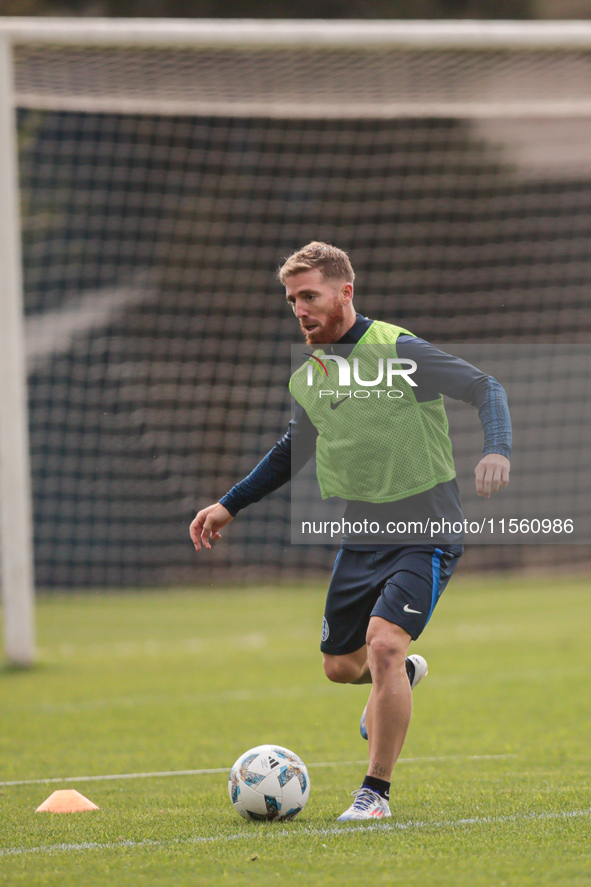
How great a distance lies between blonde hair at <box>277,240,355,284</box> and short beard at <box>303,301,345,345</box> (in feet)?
0.41

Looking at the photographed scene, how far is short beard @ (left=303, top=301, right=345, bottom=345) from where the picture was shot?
14.9 feet

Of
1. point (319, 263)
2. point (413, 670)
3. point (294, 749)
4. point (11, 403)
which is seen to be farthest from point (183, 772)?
point (11, 403)

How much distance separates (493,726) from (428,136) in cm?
947

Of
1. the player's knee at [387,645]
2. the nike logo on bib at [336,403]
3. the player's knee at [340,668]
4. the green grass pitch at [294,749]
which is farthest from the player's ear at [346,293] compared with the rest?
the green grass pitch at [294,749]

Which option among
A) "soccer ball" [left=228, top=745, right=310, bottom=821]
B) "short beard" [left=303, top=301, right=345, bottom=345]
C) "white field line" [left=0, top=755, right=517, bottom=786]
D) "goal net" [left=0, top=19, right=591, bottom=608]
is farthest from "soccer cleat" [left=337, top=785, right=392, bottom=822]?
"goal net" [left=0, top=19, right=591, bottom=608]

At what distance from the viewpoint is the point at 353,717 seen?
716cm

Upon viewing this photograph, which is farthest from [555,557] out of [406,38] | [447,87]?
[406,38]

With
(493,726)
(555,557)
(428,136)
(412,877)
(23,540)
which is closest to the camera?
(412,877)

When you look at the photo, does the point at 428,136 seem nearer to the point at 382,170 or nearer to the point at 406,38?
the point at 382,170

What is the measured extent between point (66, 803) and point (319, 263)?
2.33 metres

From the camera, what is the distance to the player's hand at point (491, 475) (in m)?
3.96

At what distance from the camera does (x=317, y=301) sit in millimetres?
4492

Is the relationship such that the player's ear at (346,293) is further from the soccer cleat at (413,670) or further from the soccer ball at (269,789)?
the soccer ball at (269,789)

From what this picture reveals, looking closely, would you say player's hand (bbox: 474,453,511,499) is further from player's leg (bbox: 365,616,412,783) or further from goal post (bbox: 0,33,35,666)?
goal post (bbox: 0,33,35,666)
